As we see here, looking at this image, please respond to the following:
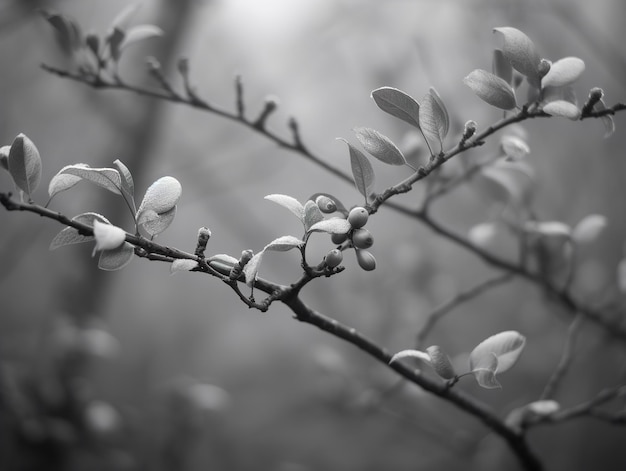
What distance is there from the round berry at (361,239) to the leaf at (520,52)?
0.15 meters

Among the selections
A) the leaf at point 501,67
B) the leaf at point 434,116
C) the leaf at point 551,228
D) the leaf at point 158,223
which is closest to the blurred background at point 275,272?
the leaf at point 551,228

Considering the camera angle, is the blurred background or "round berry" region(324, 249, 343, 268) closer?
"round berry" region(324, 249, 343, 268)

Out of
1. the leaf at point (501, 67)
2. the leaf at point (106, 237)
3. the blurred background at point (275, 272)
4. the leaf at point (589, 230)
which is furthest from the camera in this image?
the blurred background at point (275, 272)

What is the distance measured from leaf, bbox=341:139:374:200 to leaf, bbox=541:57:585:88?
0.13m

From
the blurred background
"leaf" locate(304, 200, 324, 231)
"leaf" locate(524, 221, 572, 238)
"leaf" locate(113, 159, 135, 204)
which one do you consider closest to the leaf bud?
"leaf" locate(304, 200, 324, 231)

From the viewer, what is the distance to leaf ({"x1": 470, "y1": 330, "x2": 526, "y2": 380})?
13.4 inches

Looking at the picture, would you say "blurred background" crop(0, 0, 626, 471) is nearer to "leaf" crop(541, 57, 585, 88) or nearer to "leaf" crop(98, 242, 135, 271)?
"leaf" crop(541, 57, 585, 88)

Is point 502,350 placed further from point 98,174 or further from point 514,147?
point 98,174

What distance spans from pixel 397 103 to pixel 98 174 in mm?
183

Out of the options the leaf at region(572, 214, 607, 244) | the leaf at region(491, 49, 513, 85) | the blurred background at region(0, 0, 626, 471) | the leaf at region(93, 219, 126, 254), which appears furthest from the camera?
the blurred background at region(0, 0, 626, 471)

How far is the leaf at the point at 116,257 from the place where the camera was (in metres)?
0.27

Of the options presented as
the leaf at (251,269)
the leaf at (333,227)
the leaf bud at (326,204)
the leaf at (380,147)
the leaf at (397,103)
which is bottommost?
the leaf at (251,269)

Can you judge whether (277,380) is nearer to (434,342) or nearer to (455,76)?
(434,342)

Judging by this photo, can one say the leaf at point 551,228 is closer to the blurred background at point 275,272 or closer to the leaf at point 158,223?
the blurred background at point 275,272
